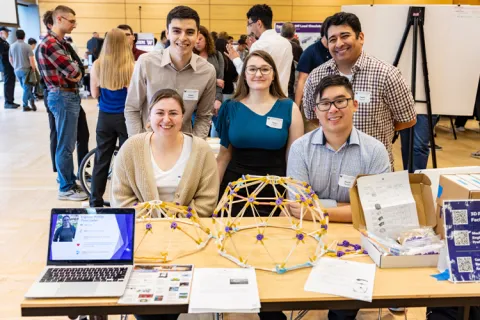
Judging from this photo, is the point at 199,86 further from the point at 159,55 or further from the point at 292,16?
the point at 292,16

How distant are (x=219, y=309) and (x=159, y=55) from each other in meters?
1.83

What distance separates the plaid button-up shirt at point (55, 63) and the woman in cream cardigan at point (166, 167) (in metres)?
2.00

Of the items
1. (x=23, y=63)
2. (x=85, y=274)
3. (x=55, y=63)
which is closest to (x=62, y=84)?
(x=55, y=63)

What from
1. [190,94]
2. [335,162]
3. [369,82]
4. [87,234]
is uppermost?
[369,82]

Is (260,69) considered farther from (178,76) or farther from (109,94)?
(109,94)

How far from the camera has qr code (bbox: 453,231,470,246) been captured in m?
1.35

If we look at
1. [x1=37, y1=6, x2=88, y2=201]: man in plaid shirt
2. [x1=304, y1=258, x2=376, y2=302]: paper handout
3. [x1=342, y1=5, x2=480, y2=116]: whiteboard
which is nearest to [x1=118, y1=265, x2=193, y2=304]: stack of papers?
[x1=304, y1=258, x2=376, y2=302]: paper handout

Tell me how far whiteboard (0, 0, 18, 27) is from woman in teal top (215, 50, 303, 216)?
3.91 metres

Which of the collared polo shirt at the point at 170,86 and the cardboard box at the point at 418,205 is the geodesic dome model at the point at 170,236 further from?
the collared polo shirt at the point at 170,86

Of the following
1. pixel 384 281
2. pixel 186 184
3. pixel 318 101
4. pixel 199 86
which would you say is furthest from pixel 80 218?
pixel 199 86

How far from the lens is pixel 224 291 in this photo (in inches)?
50.6

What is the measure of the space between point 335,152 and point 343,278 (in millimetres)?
689

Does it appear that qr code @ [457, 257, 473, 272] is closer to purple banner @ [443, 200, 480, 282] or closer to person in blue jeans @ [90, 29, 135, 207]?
purple banner @ [443, 200, 480, 282]

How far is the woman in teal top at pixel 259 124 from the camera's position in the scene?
2.34 metres
